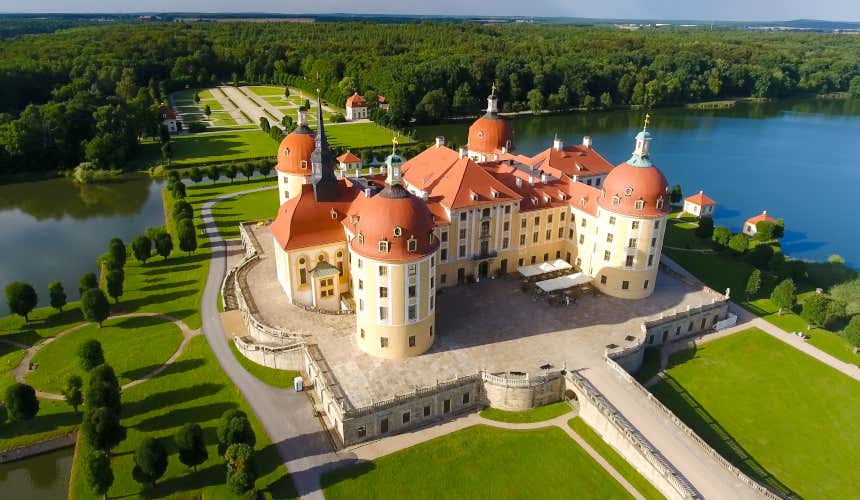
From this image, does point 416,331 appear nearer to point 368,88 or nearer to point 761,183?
point 761,183

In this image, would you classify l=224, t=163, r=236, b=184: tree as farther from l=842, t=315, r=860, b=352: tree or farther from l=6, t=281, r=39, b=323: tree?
l=842, t=315, r=860, b=352: tree

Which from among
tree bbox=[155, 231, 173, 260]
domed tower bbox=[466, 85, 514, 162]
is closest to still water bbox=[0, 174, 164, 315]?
tree bbox=[155, 231, 173, 260]

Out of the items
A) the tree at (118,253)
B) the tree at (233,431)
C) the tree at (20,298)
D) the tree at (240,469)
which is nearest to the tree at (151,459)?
the tree at (233,431)

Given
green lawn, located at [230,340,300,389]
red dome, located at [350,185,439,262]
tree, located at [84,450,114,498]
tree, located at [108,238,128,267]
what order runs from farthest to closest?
tree, located at [108,238,128,267] → green lawn, located at [230,340,300,389] → red dome, located at [350,185,439,262] → tree, located at [84,450,114,498]

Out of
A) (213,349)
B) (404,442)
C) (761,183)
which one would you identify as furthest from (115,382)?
(761,183)

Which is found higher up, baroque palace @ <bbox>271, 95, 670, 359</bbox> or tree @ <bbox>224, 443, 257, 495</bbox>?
baroque palace @ <bbox>271, 95, 670, 359</bbox>

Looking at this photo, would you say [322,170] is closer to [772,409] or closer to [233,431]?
[233,431]
